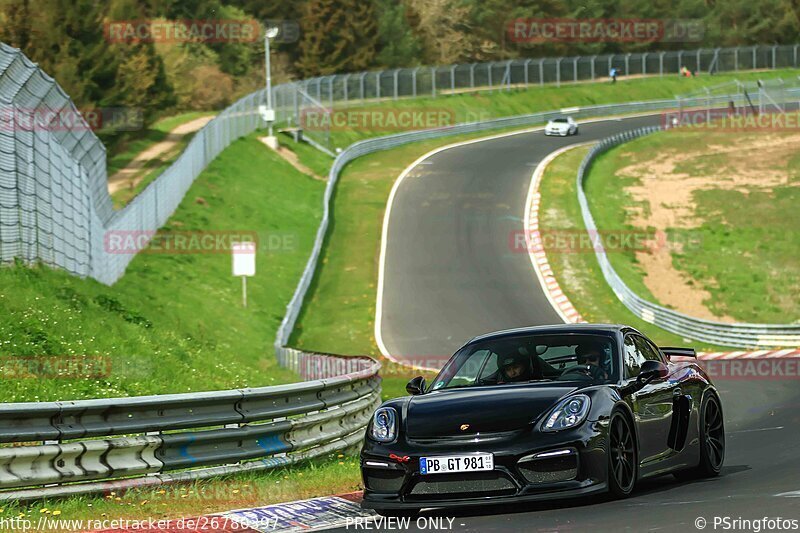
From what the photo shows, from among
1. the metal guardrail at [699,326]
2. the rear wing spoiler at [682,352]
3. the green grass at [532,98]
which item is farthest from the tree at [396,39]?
the rear wing spoiler at [682,352]

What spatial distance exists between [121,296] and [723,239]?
2778cm

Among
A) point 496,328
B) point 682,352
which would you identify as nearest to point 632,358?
point 682,352

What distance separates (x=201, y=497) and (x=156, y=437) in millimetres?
600

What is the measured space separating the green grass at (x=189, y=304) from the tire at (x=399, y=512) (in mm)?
5802

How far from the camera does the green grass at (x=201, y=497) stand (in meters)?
8.78

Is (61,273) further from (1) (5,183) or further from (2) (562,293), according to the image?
(2) (562,293)

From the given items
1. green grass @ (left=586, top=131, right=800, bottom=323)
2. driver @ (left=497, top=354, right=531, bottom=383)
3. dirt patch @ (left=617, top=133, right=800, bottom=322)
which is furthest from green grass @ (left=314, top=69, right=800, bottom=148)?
driver @ (left=497, top=354, right=531, bottom=383)

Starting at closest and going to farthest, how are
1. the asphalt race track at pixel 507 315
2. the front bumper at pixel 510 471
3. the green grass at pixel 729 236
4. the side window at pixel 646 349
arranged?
1. the asphalt race track at pixel 507 315
2. the front bumper at pixel 510 471
3. the side window at pixel 646 349
4. the green grass at pixel 729 236

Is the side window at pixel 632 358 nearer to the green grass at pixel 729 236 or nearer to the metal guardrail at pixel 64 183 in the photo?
the metal guardrail at pixel 64 183

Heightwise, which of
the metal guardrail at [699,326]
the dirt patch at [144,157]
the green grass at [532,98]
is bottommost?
the metal guardrail at [699,326]

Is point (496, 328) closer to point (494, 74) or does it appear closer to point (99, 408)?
point (99, 408)

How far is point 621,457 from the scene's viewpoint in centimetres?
920

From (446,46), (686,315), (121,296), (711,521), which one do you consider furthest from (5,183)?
(446,46)

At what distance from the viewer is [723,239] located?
1811 inches
